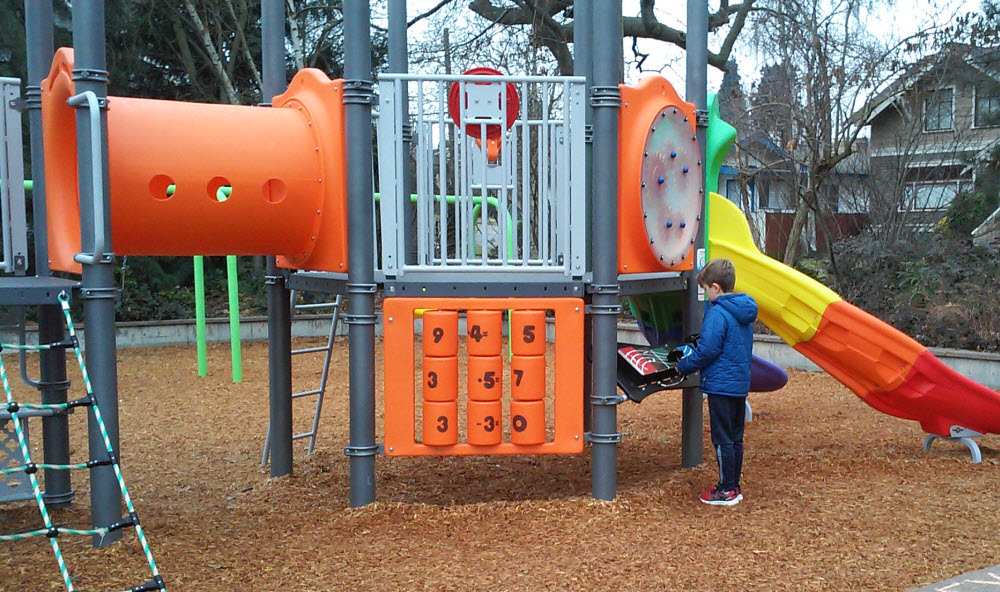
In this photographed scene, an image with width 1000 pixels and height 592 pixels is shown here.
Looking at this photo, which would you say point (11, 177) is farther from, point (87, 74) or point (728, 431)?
point (728, 431)

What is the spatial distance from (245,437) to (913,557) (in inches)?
223

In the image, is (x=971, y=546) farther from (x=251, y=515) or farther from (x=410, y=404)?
(x=251, y=515)

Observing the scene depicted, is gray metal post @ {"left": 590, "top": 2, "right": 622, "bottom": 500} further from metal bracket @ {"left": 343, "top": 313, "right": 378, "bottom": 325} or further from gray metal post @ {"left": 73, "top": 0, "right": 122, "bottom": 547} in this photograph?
gray metal post @ {"left": 73, "top": 0, "right": 122, "bottom": 547}

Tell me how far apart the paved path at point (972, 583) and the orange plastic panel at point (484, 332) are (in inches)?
96.2

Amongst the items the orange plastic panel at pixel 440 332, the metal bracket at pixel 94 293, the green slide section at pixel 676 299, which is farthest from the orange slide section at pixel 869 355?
the metal bracket at pixel 94 293

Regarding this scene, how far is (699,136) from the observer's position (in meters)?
6.41

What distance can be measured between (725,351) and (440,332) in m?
1.67

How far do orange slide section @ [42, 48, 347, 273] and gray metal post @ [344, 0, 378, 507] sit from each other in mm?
78

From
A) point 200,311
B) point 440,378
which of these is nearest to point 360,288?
point 440,378

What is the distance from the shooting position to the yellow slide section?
258 inches

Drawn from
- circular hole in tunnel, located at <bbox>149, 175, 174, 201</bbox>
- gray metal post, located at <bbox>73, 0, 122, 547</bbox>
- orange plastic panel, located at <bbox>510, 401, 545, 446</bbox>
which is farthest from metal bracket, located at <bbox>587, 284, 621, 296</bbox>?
gray metal post, located at <bbox>73, 0, 122, 547</bbox>

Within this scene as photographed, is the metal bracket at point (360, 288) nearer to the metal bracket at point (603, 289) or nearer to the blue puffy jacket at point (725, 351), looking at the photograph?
the metal bracket at point (603, 289)

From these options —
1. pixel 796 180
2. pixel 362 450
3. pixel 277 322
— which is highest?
pixel 796 180

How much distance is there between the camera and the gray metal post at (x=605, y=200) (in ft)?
17.3
